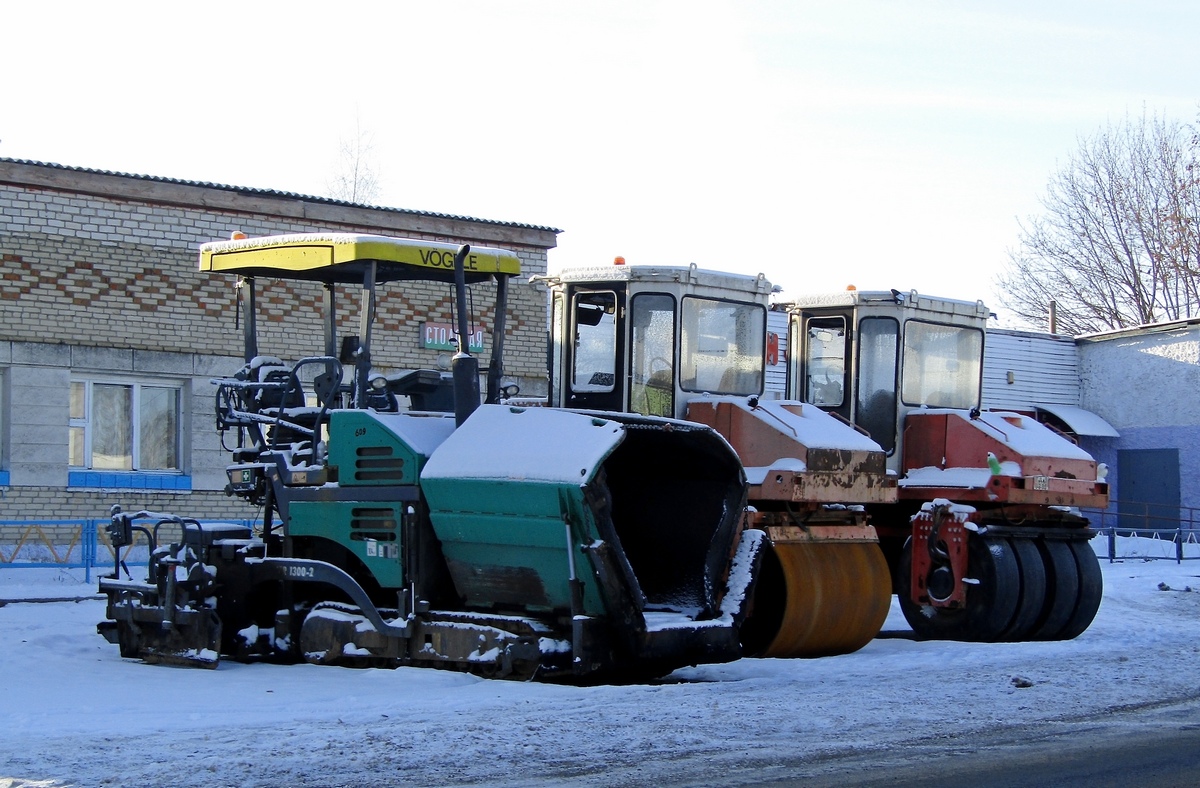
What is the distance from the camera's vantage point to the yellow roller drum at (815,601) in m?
11.4

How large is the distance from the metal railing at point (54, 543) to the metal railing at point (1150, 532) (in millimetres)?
13586

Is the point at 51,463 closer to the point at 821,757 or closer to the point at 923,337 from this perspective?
the point at 923,337

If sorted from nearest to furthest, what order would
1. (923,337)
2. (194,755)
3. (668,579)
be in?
(194,755) → (668,579) → (923,337)

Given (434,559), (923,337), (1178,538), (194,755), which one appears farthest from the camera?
(1178,538)

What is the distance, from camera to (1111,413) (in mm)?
32156

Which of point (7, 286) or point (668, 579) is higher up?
point (7, 286)

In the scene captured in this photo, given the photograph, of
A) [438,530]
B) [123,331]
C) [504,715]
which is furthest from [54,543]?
[504,715]

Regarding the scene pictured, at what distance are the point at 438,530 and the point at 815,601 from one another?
11.3 feet

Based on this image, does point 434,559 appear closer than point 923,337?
Yes

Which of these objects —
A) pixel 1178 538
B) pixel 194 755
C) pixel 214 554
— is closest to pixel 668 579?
pixel 214 554

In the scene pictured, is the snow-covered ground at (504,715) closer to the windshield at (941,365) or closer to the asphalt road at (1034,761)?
the asphalt road at (1034,761)

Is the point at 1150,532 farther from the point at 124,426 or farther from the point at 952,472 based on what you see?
the point at 124,426

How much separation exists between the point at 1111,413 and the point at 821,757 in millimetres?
27040

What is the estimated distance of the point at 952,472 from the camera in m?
14.6
